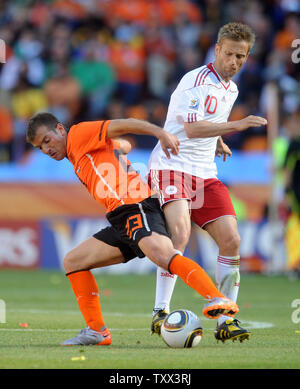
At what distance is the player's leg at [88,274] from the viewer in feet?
19.9

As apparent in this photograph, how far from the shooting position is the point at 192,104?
21.3 ft

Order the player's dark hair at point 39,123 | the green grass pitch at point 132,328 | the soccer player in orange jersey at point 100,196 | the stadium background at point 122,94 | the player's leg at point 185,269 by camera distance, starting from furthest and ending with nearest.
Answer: the stadium background at point 122,94 → the player's dark hair at point 39,123 → the soccer player in orange jersey at point 100,196 → the player's leg at point 185,269 → the green grass pitch at point 132,328

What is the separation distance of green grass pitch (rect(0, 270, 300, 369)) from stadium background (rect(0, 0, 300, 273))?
48.6 inches

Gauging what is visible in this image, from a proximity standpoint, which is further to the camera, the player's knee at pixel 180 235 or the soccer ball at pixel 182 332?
the player's knee at pixel 180 235

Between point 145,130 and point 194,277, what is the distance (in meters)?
1.02

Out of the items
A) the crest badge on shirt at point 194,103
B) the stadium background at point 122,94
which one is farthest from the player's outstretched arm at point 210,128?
the stadium background at point 122,94

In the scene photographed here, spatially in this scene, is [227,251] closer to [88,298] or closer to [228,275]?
[228,275]

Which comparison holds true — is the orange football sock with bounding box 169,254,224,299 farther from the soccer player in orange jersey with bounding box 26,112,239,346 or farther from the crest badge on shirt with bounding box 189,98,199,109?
the crest badge on shirt with bounding box 189,98,199,109

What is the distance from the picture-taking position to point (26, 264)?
14.4m

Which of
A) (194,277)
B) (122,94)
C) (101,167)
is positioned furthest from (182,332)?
(122,94)

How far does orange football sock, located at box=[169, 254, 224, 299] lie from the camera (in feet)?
18.0

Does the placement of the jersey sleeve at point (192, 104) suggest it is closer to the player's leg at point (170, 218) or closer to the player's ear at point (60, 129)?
the player's leg at point (170, 218)
